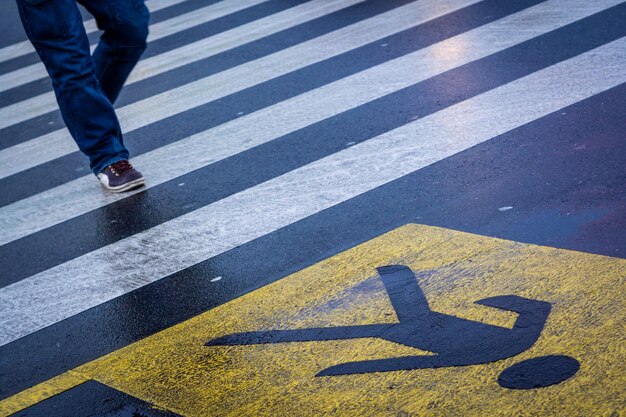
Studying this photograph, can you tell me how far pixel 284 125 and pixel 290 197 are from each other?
1.13 m

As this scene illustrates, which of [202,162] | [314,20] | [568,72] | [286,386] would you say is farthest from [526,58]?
[286,386]

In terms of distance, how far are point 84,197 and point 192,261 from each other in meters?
1.32

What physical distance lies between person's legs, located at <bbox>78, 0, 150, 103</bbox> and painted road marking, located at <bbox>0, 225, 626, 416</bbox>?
7.22 feet

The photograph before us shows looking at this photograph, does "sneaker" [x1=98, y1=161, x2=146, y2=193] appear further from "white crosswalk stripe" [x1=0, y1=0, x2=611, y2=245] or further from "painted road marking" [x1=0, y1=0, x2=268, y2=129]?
"painted road marking" [x1=0, y1=0, x2=268, y2=129]

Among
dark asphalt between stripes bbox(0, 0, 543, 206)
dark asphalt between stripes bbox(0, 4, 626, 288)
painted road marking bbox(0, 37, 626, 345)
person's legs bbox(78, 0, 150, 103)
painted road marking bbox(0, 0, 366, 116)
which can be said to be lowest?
painted road marking bbox(0, 37, 626, 345)

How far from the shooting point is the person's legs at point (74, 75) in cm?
493

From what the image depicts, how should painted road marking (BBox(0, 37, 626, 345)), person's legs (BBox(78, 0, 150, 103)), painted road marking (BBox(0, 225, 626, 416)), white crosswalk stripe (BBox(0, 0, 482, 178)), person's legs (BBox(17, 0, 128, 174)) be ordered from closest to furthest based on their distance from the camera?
painted road marking (BBox(0, 225, 626, 416)) < painted road marking (BBox(0, 37, 626, 345)) < person's legs (BBox(17, 0, 128, 174)) < person's legs (BBox(78, 0, 150, 103)) < white crosswalk stripe (BBox(0, 0, 482, 178))

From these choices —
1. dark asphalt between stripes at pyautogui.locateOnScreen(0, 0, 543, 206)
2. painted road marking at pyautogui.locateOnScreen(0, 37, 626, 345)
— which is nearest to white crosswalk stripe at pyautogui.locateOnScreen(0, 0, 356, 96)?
dark asphalt between stripes at pyautogui.locateOnScreen(0, 0, 543, 206)

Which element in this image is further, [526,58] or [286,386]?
[526,58]

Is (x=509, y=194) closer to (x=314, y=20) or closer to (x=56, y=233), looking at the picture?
(x=56, y=233)

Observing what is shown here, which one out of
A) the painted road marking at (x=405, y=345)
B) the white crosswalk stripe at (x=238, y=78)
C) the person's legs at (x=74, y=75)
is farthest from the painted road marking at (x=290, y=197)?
the white crosswalk stripe at (x=238, y=78)

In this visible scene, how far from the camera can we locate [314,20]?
25.5 ft

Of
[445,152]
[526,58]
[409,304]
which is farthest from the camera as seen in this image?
[526,58]

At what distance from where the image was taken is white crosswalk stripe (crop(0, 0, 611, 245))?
504cm
